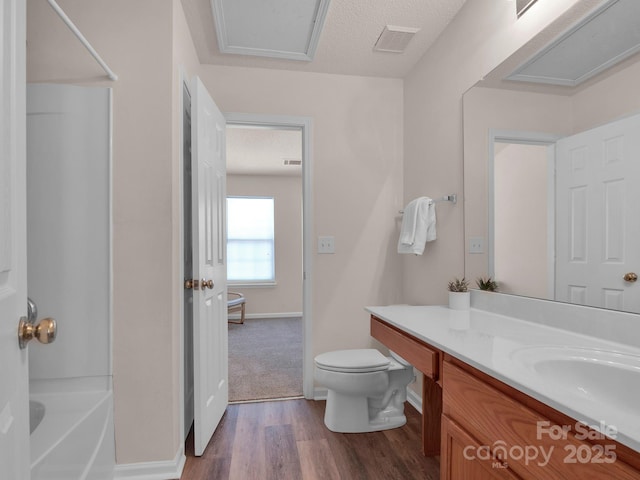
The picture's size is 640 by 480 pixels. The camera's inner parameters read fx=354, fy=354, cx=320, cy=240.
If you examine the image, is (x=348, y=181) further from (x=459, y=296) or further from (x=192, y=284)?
(x=192, y=284)

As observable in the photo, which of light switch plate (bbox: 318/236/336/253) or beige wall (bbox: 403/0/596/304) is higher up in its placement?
beige wall (bbox: 403/0/596/304)

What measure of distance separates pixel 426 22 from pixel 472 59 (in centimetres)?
39

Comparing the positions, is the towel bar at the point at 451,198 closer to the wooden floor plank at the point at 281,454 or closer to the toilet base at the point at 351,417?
the toilet base at the point at 351,417

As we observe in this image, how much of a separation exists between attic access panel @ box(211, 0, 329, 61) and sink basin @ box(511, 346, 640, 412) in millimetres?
1911

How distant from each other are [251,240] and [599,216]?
5151 mm

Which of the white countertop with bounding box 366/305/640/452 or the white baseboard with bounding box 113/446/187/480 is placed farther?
the white baseboard with bounding box 113/446/187/480

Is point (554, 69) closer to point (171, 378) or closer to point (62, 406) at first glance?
point (171, 378)

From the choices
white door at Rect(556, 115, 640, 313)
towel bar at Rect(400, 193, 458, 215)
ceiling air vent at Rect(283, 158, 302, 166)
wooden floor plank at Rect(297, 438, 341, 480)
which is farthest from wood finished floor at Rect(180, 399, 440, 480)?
ceiling air vent at Rect(283, 158, 302, 166)

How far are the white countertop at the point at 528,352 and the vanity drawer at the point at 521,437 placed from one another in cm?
5

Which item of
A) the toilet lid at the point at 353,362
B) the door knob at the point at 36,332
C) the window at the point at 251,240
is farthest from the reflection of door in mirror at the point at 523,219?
the window at the point at 251,240

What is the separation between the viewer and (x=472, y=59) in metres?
1.93

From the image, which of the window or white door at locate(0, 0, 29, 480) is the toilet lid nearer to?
white door at locate(0, 0, 29, 480)

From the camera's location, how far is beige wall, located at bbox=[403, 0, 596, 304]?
170 centimetres

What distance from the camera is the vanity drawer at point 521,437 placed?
0.67 m
